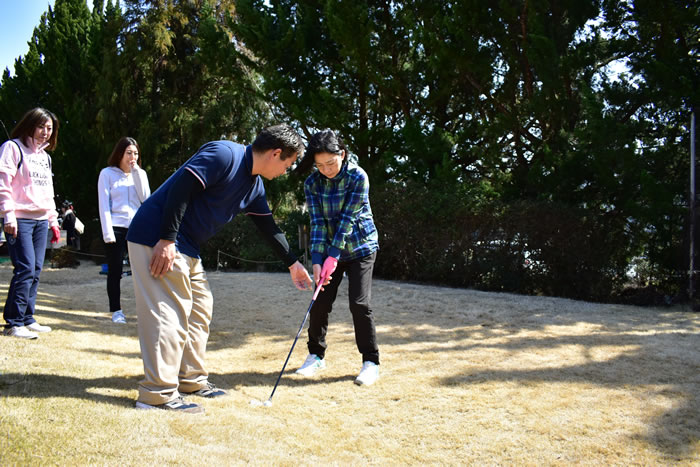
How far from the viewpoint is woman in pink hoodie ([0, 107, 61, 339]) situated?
4.15 metres

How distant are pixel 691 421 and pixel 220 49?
10513mm

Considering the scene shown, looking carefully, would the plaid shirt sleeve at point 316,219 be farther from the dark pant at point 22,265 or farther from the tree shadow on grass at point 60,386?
the dark pant at point 22,265

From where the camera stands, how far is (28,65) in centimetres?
1847

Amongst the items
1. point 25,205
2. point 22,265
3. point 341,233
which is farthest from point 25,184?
point 341,233

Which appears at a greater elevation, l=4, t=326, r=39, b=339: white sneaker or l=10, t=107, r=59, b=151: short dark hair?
l=10, t=107, r=59, b=151: short dark hair

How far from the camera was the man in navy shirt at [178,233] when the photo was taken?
2.81 meters

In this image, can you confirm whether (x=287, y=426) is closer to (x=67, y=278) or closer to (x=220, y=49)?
(x=67, y=278)

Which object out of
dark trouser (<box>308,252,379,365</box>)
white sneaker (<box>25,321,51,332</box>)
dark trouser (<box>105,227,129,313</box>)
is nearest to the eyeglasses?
dark trouser (<box>308,252,379,365</box>)

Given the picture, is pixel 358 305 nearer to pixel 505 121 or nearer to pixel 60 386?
pixel 60 386

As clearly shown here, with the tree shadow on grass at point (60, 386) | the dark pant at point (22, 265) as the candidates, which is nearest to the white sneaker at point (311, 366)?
the tree shadow on grass at point (60, 386)

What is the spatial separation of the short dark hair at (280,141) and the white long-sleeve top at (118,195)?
256 cm

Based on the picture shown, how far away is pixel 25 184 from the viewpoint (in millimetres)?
4246

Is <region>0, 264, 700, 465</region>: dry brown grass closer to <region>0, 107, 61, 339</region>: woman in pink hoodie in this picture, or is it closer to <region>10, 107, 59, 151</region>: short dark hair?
<region>0, 107, 61, 339</region>: woman in pink hoodie

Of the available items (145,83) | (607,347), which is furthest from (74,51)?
(607,347)
